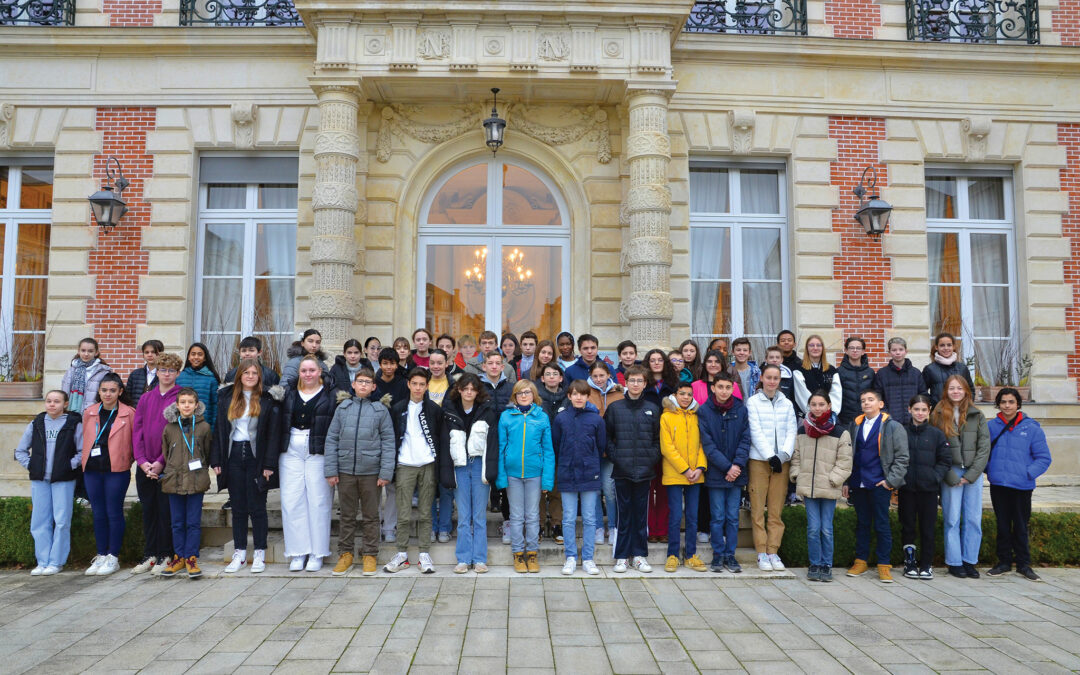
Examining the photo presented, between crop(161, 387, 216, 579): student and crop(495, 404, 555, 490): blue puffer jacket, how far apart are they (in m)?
2.58

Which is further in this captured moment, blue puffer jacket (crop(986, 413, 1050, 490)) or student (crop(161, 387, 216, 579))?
blue puffer jacket (crop(986, 413, 1050, 490))

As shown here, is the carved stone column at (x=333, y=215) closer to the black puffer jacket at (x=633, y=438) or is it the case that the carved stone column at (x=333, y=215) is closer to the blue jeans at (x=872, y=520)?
the black puffer jacket at (x=633, y=438)

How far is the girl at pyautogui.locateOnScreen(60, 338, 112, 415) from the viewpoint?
751cm

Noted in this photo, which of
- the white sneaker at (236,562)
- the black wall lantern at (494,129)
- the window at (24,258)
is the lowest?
the white sneaker at (236,562)

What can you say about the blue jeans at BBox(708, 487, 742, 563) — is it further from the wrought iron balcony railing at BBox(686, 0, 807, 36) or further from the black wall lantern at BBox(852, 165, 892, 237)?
the wrought iron balcony railing at BBox(686, 0, 807, 36)

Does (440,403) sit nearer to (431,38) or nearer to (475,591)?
(475,591)

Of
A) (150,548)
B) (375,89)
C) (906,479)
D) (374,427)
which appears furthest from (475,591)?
(375,89)

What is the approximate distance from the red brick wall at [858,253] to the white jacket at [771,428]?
426cm

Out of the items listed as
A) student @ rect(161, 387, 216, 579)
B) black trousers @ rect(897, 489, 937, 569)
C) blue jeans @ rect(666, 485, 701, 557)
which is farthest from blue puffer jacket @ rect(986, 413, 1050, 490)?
student @ rect(161, 387, 216, 579)

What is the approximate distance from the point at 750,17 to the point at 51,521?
10.6 metres

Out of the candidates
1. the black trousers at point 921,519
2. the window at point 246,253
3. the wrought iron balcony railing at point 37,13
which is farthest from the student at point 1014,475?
the wrought iron balcony railing at point 37,13

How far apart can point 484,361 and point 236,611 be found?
3086mm

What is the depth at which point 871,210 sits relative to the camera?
32.4 feet

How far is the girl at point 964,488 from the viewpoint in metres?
6.41
